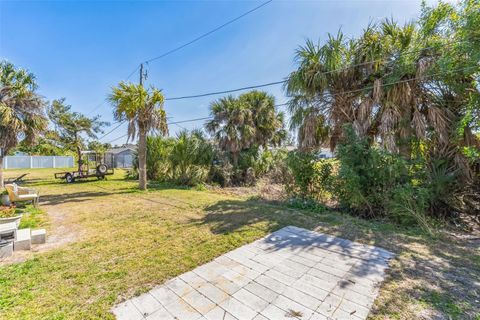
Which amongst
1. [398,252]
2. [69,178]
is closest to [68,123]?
[69,178]

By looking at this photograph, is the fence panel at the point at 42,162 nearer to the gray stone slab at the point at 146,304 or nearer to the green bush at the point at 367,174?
the gray stone slab at the point at 146,304

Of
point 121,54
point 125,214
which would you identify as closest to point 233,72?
point 121,54

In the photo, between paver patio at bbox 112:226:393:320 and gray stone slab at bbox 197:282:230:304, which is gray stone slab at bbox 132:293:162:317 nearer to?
paver patio at bbox 112:226:393:320

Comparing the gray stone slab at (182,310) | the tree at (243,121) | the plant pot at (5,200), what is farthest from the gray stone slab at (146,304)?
the tree at (243,121)

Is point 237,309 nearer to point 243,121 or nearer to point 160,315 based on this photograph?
point 160,315

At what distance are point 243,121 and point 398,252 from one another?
912cm

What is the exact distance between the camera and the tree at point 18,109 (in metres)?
8.64

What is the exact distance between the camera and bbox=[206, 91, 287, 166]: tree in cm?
1144

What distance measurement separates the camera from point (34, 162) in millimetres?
25422

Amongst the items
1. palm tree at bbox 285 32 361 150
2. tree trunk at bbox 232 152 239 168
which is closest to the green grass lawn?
palm tree at bbox 285 32 361 150

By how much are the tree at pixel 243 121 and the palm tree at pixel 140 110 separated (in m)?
3.27

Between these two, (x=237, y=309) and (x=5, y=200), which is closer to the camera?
(x=237, y=309)

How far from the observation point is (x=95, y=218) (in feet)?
17.4

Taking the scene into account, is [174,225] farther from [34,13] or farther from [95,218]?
[34,13]
